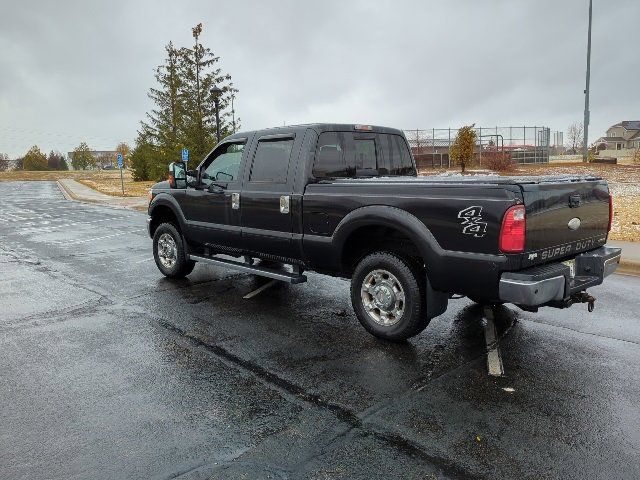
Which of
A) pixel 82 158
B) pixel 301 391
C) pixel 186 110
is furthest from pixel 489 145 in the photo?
pixel 82 158

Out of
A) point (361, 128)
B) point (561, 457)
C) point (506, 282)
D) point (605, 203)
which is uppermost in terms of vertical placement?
point (361, 128)

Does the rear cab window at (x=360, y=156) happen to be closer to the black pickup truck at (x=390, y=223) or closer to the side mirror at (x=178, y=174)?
the black pickup truck at (x=390, y=223)

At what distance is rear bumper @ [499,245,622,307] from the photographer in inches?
149

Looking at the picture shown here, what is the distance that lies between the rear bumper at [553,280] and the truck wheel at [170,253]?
4965 millimetres

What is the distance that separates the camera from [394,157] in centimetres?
629

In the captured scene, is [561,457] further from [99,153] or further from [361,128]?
[99,153]

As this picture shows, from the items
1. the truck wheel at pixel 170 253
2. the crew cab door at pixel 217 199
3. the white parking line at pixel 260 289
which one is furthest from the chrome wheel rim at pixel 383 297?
the truck wheel at pixel 170 253

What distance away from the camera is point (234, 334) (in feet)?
16.9

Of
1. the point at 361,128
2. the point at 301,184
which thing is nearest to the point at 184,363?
the point at 301,184

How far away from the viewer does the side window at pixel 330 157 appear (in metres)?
5.44

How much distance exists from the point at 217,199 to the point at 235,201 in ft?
1.43

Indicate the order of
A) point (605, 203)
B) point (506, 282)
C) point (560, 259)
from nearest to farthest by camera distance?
point (506, 282) < point (560, 259) < point (605, 203)

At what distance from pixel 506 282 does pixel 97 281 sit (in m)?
6.23

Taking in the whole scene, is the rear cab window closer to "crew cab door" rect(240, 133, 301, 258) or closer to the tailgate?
"crew cab door" rect(240, 133, 301, 258)
